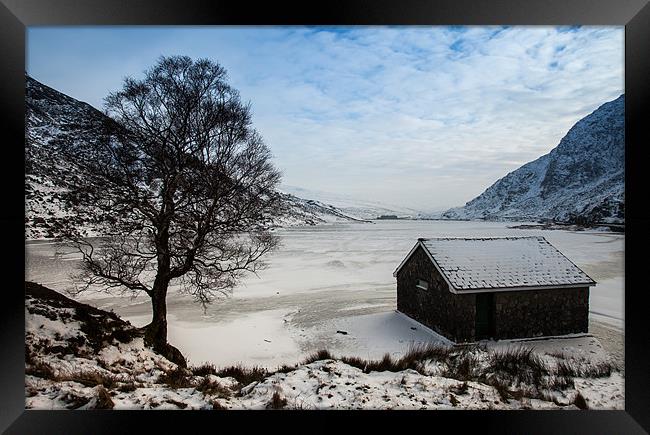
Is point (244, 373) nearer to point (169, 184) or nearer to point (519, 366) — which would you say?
point (169, 184)

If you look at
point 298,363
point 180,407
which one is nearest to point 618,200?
point 298,363

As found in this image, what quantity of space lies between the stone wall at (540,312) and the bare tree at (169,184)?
2.82 meters

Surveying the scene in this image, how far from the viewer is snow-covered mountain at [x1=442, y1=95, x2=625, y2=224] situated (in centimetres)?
281

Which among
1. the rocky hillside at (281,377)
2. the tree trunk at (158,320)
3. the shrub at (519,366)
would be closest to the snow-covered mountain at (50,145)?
the rocky hillside at (281,377)

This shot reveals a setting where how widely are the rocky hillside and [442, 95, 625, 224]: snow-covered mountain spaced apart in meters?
1.36

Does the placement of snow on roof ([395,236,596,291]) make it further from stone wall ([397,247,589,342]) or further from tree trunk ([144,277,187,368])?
tree trunk ([144,277,187,368])

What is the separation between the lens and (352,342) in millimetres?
3014

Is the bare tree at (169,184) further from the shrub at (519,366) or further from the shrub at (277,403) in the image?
the shrub at (519,366)

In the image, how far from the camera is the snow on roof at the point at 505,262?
11.6ft

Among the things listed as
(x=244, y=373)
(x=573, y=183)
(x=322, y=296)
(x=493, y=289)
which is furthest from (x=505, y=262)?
(x=244, y=373)

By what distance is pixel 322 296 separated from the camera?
10.6ft

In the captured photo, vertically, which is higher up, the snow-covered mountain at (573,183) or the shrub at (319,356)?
the snow-covered mountain at (573,183)
